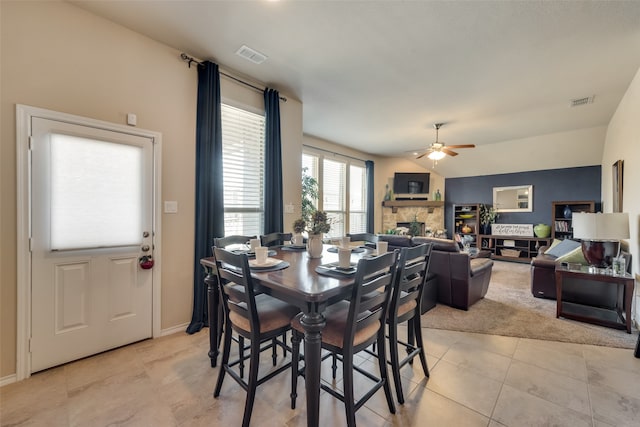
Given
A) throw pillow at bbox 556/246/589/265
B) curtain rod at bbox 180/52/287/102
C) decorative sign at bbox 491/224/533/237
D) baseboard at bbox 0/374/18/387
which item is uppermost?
curtain rod at bbox 180/52/287/102

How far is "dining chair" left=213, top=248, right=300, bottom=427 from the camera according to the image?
154 centimetres

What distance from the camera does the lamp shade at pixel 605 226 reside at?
2.88 metres

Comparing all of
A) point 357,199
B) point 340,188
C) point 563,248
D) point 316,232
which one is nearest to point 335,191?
point 340,188

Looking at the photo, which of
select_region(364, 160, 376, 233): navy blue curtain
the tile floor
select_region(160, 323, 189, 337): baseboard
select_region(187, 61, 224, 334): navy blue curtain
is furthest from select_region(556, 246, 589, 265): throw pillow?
select_region(160, 323, 189, 337): baseboard

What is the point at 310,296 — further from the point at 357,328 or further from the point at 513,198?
the point at 513,198

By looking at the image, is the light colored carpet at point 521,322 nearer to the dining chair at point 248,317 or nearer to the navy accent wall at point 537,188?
the dining chair at point 248,317

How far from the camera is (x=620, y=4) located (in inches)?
83.0

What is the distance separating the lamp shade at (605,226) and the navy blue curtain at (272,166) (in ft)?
11.6

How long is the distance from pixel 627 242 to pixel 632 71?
1.98 metres

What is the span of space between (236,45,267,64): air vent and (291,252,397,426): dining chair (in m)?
2.49

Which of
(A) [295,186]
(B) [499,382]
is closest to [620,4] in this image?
(B) [499,382]

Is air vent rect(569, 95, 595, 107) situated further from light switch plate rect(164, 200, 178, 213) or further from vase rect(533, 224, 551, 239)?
light switch plate rect(164, 200, 178, 213)

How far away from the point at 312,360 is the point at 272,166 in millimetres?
2622

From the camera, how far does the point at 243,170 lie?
341 cm
